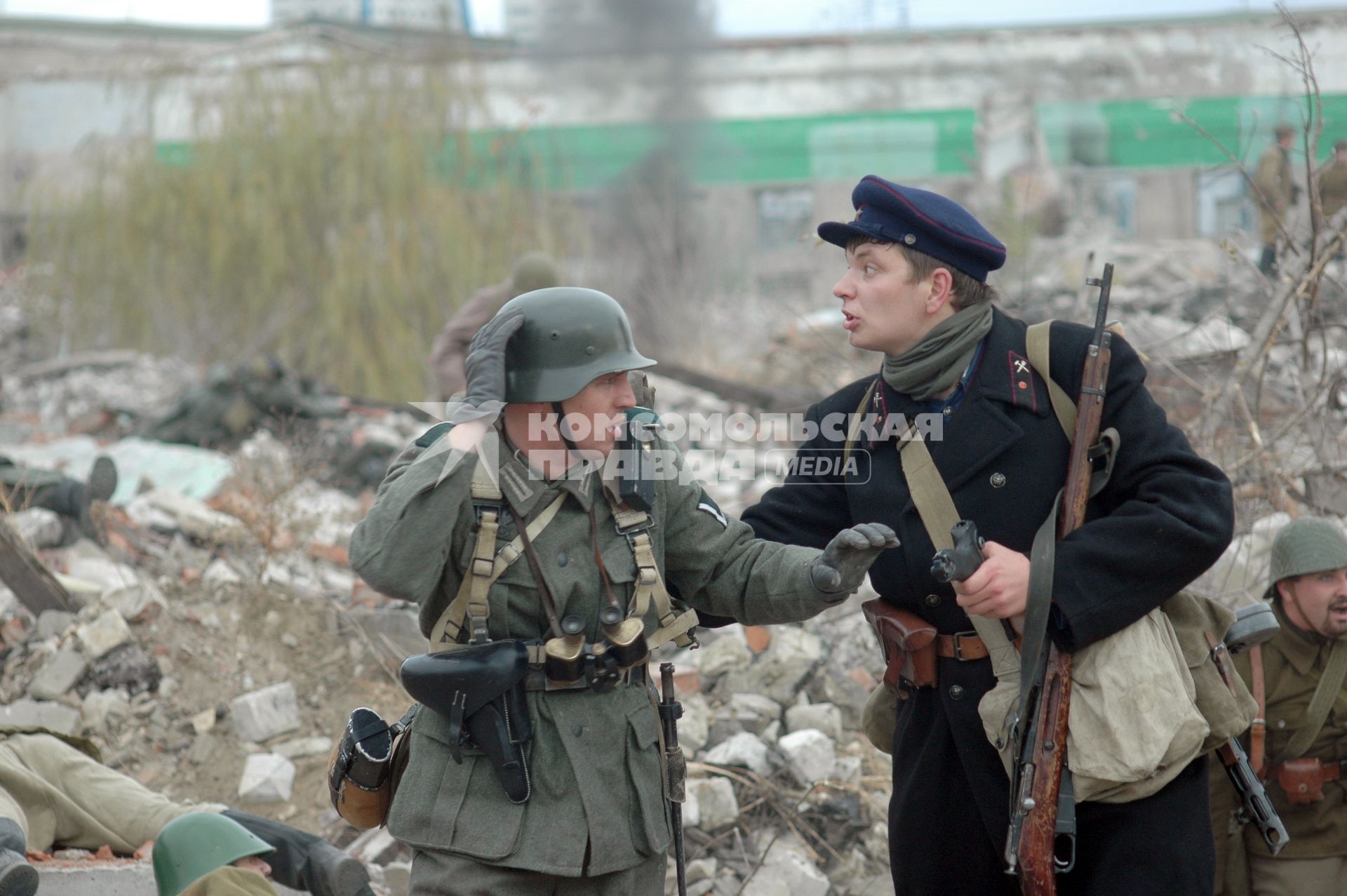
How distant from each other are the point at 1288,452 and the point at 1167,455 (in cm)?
291

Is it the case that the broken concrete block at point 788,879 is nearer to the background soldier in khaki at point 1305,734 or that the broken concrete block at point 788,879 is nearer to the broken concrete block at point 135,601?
the background soldier in khaki at point 1305,734

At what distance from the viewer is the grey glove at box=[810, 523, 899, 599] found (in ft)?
7.75

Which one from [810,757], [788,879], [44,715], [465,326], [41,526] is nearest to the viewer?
[788,879]

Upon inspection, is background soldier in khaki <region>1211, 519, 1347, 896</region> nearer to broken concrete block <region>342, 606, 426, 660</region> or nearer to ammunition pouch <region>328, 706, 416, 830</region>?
ammunition pouch <region>328, 706, 416, 830</region>

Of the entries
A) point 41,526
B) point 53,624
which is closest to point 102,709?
point 53,624

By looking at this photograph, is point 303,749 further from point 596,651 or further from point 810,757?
point 596,651

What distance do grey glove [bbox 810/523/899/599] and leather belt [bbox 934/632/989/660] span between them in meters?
0.36

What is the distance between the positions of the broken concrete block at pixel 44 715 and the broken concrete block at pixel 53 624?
49 centimetres

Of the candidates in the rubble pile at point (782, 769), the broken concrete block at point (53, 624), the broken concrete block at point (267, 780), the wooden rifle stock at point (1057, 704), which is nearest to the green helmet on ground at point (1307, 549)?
the wooden rifle stock at point (1057, 704)

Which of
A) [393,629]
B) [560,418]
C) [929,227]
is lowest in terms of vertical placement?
[393,629]

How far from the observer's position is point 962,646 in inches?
106

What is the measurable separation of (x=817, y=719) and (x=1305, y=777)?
198 cm

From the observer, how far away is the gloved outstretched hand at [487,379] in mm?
2320

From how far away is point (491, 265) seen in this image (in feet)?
45.8
